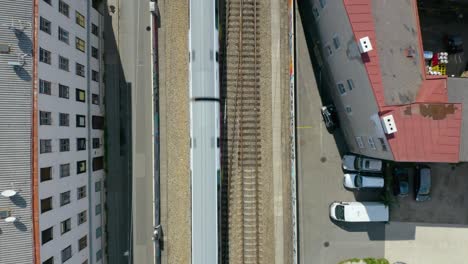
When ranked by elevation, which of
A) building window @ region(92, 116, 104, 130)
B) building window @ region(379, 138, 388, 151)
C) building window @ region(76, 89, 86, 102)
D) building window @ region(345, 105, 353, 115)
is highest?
building window @ region(76, 89, 86, 102)

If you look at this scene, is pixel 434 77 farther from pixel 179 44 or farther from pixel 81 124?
pixel 81 124

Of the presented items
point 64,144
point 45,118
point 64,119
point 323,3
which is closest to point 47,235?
point 64,144

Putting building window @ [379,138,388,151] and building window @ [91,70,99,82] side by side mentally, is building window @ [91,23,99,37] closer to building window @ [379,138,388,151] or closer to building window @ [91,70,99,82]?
building window @ [91,70,99,82]

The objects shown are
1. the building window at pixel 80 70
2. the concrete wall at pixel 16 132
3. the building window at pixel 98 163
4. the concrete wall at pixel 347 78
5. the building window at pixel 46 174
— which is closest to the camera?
the concrete wall at pixel 16 132

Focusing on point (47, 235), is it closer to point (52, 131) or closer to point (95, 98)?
point (52, 131)

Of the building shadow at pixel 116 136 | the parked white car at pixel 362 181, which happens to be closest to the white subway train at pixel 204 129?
the building shadow at pixel 116 136

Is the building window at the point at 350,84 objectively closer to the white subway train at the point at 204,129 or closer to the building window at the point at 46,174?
the white subway train at the point at 204,129

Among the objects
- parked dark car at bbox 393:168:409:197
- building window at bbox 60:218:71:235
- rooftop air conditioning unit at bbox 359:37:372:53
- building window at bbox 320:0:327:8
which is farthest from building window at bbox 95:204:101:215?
parked dark car at bbox 393:168:409:197
